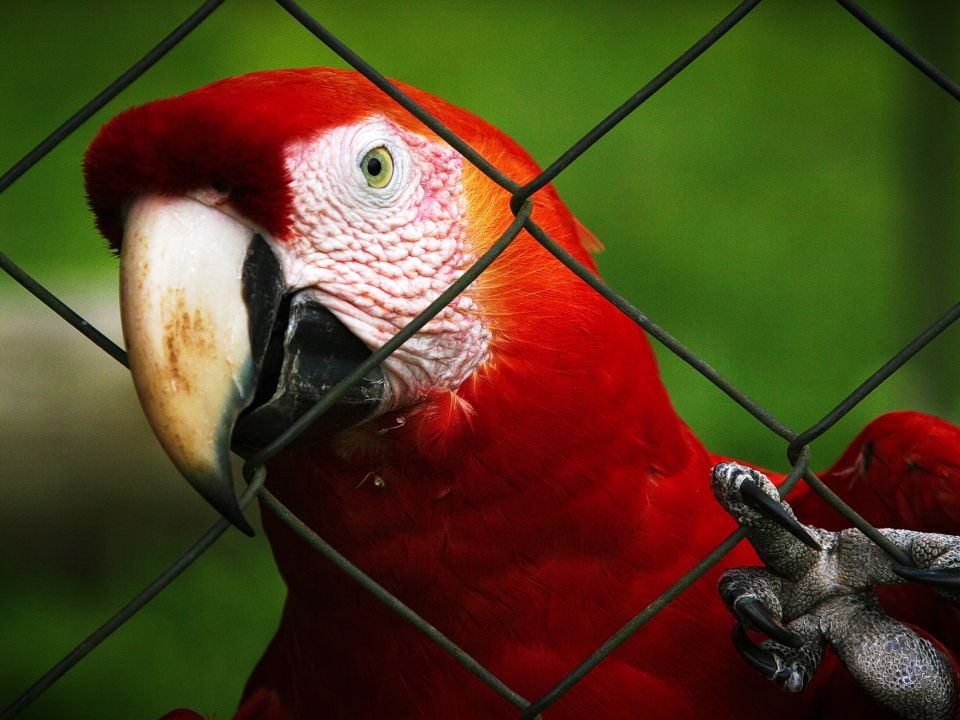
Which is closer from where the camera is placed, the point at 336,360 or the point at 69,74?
the point at 336,360

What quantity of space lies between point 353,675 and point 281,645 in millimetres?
196

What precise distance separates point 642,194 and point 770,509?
200 cm

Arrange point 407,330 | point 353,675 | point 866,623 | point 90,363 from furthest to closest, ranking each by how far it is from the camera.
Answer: point 90,363
point 353,675
point 866,623
point 407,330

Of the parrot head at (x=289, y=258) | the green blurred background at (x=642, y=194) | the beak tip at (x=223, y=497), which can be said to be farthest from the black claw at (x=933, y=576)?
the green blurred background at (x=642, y=194)

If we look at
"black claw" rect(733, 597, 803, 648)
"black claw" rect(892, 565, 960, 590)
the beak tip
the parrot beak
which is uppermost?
the parrot beak

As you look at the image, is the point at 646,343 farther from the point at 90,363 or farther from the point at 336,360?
the point at 90,363

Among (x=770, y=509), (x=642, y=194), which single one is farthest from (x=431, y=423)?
(x=642, y=194)

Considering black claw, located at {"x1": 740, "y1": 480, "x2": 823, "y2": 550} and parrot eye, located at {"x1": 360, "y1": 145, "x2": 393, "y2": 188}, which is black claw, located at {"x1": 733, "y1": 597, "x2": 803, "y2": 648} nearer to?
black claw, located at {"x1": 740, "y1": 480, "x2": 823, "y2": 550}

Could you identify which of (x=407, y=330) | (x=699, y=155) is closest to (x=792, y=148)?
(x=699, y=155)

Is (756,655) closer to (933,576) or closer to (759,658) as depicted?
(759,658)

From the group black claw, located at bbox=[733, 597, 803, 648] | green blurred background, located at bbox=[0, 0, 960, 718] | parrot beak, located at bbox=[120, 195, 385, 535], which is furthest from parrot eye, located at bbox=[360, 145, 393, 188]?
green blurred background, located at bbox=[0, 0, 960, 718]

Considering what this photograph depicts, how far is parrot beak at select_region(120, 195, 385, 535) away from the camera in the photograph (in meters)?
0.71

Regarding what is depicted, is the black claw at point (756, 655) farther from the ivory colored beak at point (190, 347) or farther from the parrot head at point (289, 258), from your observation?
the ivory colored beak at point (190, 347)

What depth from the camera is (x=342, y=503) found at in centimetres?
88
